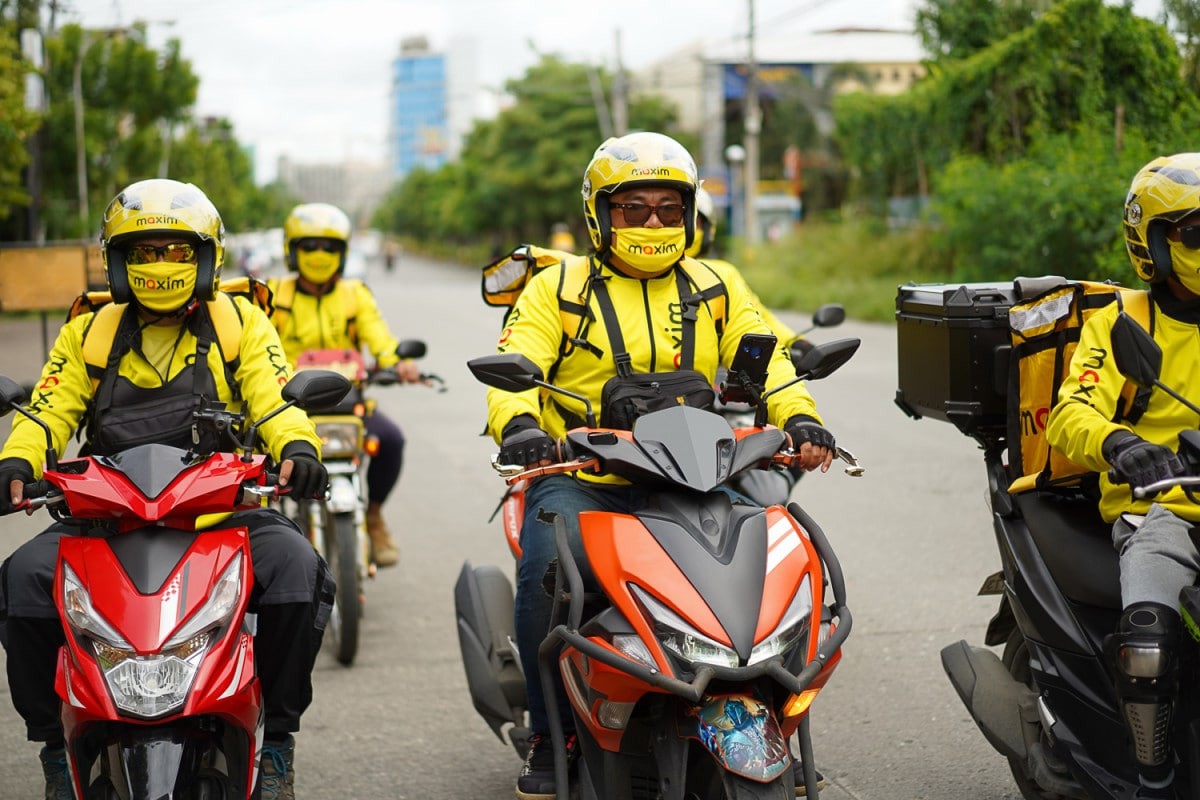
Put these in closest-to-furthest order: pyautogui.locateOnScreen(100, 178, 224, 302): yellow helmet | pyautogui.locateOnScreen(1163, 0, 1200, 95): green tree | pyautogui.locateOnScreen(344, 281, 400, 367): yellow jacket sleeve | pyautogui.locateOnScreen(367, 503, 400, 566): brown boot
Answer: pyautogui.locateOnScreen(100, 178, 224, 302): yellow helmet < pyautogui.locateOnScreen(344, 281, 400, 367): yellow jacket sleeve < pyautogui.locateOnScreen(367, 503, 400, 566): brown boot < pyautogui.locateOnScreen(1163, 0, 1200, 95): green tree

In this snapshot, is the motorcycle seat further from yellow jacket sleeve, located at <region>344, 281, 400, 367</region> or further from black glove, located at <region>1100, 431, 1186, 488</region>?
yellow jacket sleeve, located at <region>344, 281, 400, 367</region>

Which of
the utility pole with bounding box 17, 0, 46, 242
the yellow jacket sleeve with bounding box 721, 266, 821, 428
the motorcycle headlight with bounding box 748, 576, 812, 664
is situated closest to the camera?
the motorcycle headlight with bounding box 748, 576, 812, 664

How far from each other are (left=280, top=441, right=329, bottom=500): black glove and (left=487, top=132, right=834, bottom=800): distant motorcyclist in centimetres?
50

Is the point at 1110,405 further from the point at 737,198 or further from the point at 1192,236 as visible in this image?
the point at 737,198

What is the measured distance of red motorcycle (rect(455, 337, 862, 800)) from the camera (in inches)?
138

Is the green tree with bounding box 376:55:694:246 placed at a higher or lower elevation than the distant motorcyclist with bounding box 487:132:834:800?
higher

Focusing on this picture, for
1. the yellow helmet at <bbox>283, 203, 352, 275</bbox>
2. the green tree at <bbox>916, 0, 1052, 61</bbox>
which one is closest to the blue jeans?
the yellow helmet at <bbox>283, 203, 352, 275</bbox>

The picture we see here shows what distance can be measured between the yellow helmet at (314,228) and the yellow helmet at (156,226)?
301 centimetres

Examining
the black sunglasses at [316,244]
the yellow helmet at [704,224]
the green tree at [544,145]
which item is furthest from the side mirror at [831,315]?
the green tree at [544,145]

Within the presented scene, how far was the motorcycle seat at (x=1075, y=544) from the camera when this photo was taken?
4.00m

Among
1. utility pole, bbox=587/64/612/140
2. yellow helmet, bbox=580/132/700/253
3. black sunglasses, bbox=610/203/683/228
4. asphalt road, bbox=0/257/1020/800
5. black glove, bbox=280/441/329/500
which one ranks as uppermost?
utility pole, bbox=587/64/612/140

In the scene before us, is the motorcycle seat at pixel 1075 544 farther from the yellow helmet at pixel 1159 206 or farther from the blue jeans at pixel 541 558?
the blue jeans at pixel 541 558

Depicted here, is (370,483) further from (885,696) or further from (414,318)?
(414,318)

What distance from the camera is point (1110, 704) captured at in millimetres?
3955
